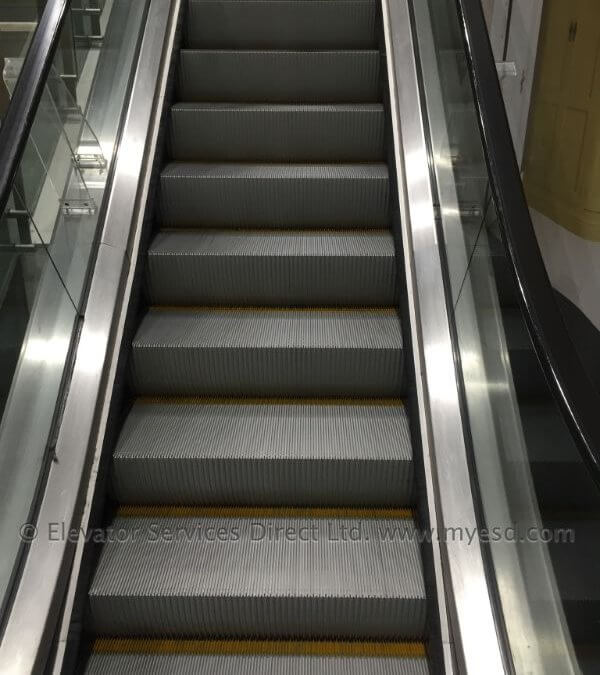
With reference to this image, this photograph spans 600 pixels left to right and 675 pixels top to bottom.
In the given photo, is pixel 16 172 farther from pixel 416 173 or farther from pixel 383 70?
pixel 383 70

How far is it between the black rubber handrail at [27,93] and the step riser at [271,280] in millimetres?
824

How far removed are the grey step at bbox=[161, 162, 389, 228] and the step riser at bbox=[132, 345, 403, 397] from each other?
2.41ft

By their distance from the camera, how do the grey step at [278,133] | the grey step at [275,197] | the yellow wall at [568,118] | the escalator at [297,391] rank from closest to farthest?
1. the escalator at [297,391]
2. the grey step at [275,197]
3. the grey step at [278,133]
4. the yellow wall at [568,118]

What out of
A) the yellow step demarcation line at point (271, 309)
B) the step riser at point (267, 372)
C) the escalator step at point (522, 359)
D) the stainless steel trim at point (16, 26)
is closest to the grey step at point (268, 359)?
the step riser at point (267, 372)

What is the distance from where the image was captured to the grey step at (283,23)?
3539 mm

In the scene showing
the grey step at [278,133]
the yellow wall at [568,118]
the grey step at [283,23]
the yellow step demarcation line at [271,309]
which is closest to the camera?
the yellow step demarcation line at [271,309]

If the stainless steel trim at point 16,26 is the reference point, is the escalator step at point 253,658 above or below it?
below

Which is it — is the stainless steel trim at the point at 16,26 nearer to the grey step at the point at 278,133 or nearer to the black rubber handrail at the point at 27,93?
the grey step at the point at 278,133

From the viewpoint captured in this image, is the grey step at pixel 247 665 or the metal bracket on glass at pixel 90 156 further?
the metal bracket on glass at pixel 90 156

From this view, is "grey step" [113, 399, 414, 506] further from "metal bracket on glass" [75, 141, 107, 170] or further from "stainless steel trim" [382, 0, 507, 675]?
"metal bracket on glass" [75, 141, 107, 170]

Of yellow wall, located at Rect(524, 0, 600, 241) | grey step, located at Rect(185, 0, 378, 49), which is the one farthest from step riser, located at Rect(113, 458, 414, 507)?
yellow wall, located at Rect(524, 0, 600, 241)

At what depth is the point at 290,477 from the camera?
93.5 inches

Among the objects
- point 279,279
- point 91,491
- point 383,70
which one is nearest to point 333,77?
point 383,70

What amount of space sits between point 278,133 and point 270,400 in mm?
1293
